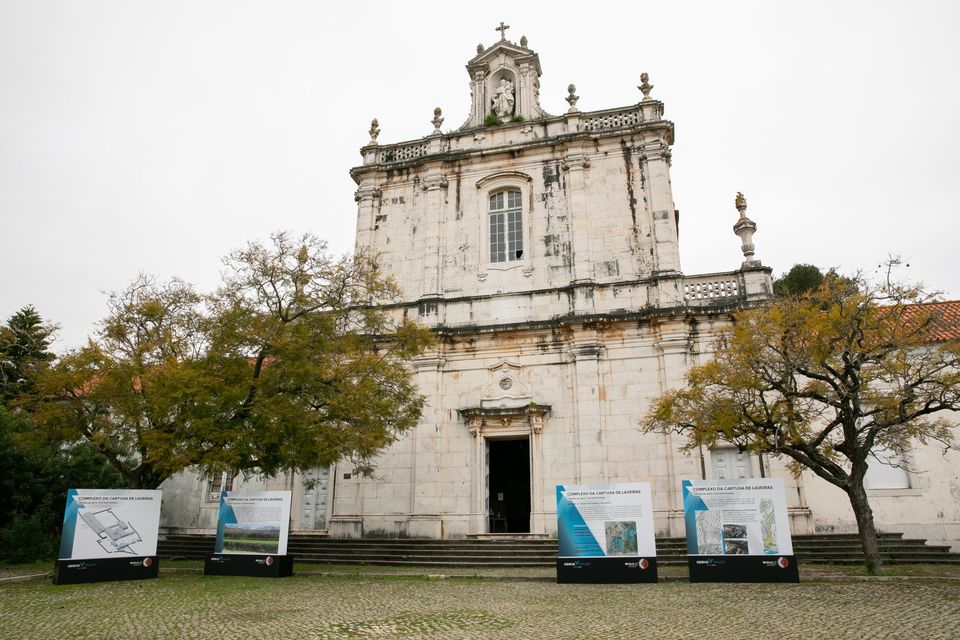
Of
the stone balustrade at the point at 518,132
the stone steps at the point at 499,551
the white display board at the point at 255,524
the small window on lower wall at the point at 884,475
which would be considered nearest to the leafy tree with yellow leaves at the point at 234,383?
the white display board at the point at 255,524

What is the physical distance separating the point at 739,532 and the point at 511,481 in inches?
449

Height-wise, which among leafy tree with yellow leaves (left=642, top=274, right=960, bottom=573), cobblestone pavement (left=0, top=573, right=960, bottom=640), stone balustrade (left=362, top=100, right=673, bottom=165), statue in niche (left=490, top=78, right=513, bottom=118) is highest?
statue in niche (left=490, top=78, right=513, bottom=118)

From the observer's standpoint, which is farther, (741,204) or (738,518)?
(741,204)

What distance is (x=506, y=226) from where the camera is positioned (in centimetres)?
2130

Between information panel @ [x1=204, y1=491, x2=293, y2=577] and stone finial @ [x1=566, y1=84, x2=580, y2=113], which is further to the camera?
stone finial @ [x1=566, y1=84, x2=580, y2=113]

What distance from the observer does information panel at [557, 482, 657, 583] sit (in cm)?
1170

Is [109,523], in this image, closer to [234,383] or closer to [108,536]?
[108,536]

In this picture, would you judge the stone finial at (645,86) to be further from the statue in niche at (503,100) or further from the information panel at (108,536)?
the information panel at (108,536)

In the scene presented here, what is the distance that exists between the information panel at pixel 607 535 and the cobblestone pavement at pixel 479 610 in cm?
35

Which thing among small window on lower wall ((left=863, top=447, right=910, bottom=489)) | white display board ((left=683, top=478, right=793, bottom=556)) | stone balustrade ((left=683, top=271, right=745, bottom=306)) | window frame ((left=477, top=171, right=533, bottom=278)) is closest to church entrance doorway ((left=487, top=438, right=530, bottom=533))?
window frame ((left=477, top=171, right=533, bottom=278))

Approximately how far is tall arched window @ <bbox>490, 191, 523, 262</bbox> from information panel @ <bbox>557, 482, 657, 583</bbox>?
398 inches

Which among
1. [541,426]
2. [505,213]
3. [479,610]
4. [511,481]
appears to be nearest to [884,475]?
[541,426]

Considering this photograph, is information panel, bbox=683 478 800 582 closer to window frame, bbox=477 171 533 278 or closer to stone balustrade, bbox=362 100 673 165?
window frame, bbox=477 171 533 278

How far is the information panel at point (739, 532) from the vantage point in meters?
11.3
